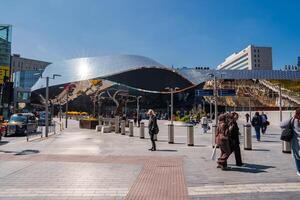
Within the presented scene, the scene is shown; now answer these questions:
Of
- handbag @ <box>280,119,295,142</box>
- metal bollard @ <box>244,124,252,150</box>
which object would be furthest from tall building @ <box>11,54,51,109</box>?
handbag @ <box>280,119,295,142</box>

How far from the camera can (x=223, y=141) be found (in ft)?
27.8

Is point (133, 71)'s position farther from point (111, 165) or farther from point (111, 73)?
point (111, 165)

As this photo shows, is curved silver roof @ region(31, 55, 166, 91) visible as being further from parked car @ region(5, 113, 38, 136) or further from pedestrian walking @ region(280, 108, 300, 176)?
pedestrian walking @ region(280, 108, 300, 176)

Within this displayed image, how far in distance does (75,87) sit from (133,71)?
19.8 metres

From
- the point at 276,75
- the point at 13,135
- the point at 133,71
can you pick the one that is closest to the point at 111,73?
the point at 133,71

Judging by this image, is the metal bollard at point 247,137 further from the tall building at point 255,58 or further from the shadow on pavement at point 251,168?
the tall building at point 255,58

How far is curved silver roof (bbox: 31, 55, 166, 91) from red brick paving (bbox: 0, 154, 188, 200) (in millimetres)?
92260

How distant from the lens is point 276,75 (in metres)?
107

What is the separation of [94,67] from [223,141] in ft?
339

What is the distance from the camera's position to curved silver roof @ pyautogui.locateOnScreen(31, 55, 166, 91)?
343 feet

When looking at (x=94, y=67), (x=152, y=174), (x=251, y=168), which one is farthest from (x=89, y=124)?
(x=94, y=67)

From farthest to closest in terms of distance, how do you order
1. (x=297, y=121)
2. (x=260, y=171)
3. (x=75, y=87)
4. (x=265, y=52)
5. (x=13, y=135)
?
(x=265, y=52) → (x=75, y=87) → (x=13, y=135) → (x=260, y=171) → (x=297, y=121)

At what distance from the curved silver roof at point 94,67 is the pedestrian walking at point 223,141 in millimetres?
94791

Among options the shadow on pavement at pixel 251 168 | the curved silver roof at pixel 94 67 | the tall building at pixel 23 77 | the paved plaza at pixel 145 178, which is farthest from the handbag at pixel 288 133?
the curved silver roof at pixel 94 67
